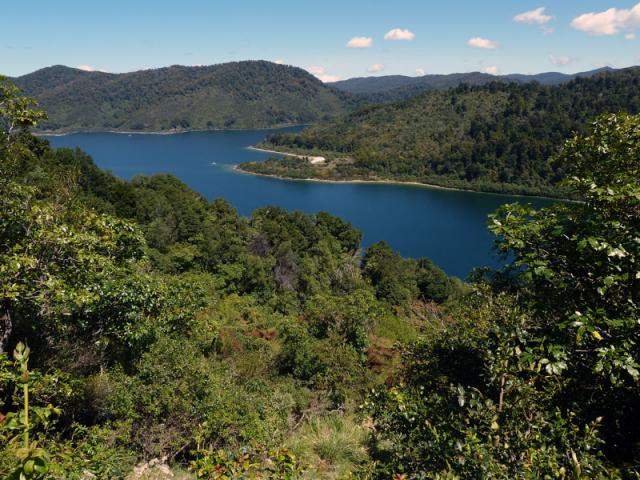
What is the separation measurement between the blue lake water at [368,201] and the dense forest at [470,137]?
8987 millimetres

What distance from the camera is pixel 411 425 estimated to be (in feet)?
13.7

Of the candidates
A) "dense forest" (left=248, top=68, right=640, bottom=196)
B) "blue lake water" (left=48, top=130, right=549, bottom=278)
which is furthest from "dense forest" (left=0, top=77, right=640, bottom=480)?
"dense forest" (left=248, top=68, right=640, bottom=196)

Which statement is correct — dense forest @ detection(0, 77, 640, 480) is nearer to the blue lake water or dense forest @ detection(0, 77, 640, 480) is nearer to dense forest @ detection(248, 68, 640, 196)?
the blue lake water

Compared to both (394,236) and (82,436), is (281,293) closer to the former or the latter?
(82,436)

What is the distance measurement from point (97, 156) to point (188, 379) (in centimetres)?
14433

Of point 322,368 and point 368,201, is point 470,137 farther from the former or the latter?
point 322,368

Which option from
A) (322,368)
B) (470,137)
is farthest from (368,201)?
(322,368)

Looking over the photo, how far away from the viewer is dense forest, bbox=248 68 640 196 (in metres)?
109

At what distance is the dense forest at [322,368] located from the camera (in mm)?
3238

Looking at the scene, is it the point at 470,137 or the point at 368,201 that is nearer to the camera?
the point at 368,201

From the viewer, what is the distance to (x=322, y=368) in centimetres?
1185

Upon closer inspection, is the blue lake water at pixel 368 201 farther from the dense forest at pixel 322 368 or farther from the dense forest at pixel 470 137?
the dense forest at pixel 322 368

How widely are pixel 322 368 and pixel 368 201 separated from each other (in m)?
80.4

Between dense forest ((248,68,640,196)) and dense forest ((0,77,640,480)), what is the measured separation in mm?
99408
